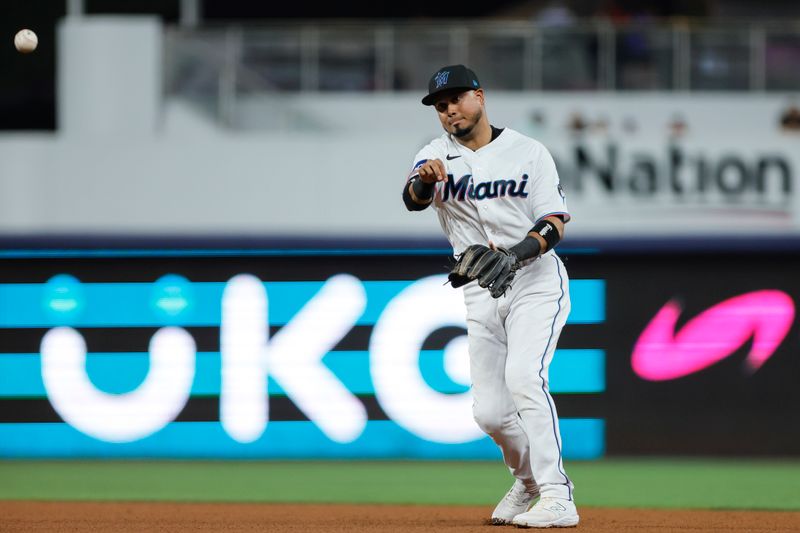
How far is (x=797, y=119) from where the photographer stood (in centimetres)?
1736

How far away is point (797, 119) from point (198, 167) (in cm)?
760

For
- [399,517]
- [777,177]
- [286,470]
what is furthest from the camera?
[777,177]

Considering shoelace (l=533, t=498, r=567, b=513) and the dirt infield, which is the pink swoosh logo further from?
shoelace (l=533, t=498, r=567, b=513)

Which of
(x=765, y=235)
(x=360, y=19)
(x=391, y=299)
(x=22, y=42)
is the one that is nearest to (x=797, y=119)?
(x=360, y=19)

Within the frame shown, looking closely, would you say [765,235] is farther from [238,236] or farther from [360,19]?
[360,19]

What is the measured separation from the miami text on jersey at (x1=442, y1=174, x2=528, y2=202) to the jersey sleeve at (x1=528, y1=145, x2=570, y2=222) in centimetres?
5

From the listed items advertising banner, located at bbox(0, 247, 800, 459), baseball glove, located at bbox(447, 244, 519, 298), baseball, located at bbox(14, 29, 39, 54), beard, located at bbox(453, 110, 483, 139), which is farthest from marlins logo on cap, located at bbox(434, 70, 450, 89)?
advertising banner, located at bbox(0, 247, 800, 459)

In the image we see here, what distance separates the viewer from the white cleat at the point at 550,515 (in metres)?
5.57

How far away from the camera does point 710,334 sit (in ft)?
28.9

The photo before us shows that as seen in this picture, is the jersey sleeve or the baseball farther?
the baseball

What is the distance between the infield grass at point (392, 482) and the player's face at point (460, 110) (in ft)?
7.06

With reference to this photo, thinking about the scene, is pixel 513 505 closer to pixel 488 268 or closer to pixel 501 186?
pixel 488 268

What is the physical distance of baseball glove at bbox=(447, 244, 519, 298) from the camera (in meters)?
5.45

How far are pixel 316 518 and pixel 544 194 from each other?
1866 millimetres
